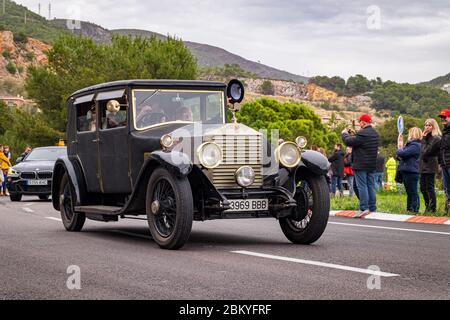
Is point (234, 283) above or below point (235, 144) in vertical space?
below

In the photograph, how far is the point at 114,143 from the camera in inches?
427

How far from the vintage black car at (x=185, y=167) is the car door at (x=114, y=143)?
14 mm

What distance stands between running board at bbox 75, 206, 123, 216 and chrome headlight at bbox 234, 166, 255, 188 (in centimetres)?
178

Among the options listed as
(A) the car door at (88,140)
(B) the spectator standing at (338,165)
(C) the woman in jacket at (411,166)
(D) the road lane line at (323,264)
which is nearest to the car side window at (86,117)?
(A) the car door at (88,140)

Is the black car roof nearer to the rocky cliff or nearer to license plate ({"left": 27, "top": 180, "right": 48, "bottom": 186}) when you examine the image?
license plate ({"left": 27, "top": 180, "right": 48, "bottom": 186})

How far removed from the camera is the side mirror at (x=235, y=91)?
11.0 meters

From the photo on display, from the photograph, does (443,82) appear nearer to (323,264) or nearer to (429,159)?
(429,159)

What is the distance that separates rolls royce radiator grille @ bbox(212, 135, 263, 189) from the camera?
9507mm

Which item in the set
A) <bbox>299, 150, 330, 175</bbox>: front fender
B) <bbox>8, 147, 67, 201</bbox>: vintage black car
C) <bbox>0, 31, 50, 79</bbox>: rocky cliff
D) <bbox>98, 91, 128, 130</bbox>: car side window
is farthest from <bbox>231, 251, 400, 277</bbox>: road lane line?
<bbox>0, 31, 50, 79</bbox>: rocky cliff

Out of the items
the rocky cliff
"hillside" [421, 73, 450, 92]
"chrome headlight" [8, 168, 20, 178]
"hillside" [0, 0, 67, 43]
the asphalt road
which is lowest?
the asphalt road

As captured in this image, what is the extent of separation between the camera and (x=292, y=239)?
33.5 feet

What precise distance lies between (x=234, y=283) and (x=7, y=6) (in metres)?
182
